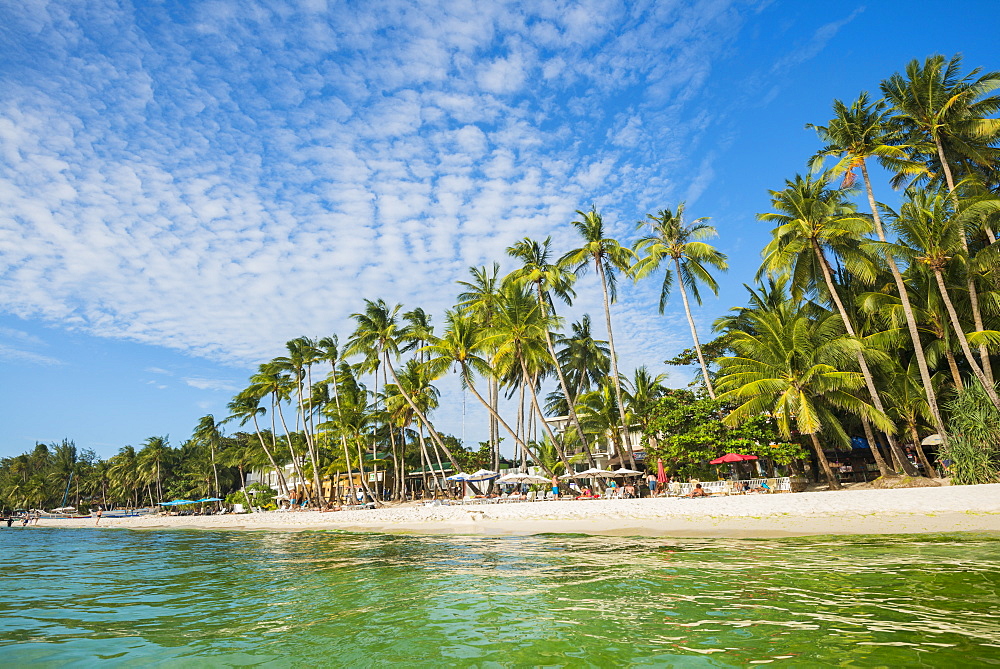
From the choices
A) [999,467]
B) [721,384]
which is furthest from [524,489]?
[999,467]

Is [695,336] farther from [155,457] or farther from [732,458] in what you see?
[155,457]

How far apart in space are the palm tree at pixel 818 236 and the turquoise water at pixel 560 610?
547 inches

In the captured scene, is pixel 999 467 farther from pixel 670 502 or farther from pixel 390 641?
pixel 390 641

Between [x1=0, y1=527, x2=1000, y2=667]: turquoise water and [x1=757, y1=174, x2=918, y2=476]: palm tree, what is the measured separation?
45.6 ft

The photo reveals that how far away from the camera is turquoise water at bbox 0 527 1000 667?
517 cm

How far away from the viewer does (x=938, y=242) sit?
1977 cm

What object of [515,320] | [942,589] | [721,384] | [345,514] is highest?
[515,320]

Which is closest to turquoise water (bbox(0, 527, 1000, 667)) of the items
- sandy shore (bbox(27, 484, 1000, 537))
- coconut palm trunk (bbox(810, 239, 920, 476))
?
sandy shore (bbox(27, 484, 1000, 537))

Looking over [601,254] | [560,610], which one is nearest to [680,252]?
[601,254]

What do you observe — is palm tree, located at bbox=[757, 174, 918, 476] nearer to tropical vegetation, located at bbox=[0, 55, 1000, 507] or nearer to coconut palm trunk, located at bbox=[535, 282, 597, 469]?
tropical vegetation, located at bbox=[0, 55, 1000, 507]

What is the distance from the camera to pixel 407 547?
16641 mm

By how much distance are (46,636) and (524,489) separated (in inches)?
1141

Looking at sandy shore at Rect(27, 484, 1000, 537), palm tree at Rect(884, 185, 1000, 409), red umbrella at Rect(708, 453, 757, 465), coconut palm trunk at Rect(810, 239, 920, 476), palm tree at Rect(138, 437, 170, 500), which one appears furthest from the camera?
palm tree at Rect(138, 437, 170, 500)

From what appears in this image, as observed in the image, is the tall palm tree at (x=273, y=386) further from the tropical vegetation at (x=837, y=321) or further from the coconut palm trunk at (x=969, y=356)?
the coconut palm trunk at (x=969, y=356)
